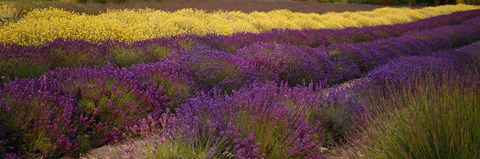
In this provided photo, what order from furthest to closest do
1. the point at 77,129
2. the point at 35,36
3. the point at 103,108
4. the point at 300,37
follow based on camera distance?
1. the point at 300,37
2. the point at 35,36
3. the point at 103,108
4. the point at 77,129

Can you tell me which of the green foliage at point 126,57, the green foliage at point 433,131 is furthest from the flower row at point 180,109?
the green foliage at point 126,57

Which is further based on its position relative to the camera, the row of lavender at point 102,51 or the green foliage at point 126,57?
the green foliage at point 126,57

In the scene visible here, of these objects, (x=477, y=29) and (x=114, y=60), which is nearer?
(x=114, y=60)

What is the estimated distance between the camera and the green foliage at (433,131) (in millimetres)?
2090

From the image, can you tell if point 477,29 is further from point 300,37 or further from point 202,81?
point 202,81

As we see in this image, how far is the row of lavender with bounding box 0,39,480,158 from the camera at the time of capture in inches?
107

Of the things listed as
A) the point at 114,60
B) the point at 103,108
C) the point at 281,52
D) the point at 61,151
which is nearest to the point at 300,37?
the point at 281,52

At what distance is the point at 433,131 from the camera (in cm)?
214

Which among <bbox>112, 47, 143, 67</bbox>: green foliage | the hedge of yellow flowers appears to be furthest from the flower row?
the hedge of yellow flowers

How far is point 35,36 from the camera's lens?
271 inches

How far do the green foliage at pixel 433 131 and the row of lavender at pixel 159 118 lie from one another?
489 mm

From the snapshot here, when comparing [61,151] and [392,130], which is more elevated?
[392,130]

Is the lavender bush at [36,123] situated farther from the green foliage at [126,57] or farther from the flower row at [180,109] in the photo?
the green foliage at [126,57]

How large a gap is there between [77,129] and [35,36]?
4.28 metres
